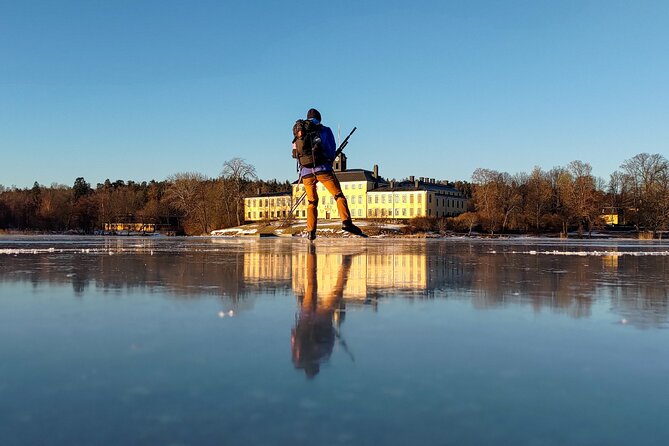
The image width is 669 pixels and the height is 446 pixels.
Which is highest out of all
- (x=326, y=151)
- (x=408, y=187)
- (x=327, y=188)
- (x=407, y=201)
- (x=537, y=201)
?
(x=408, y=187)

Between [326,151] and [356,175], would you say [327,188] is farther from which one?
[356,175]

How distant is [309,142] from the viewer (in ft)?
77.4

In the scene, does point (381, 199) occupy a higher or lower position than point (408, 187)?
lower

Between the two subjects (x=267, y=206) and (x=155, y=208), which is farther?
(x=267, y=206)

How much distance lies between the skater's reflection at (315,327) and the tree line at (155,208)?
10288 cm

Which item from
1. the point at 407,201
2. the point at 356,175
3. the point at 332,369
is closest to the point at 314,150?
the point at 332,369

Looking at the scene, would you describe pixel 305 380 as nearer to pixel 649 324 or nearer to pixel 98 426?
pixel 98 426

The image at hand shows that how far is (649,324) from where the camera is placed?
6523 millimetres

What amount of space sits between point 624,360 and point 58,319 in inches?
250

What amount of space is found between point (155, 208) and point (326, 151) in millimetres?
126456

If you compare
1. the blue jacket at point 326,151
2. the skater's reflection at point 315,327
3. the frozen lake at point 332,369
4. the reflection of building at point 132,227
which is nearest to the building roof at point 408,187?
the reflection of building at point 132,227

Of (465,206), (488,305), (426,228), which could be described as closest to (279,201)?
(465,206)

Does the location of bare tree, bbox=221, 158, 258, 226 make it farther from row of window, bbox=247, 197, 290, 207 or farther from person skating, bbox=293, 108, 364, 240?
person skating, bbox=293, 108, 364, 240

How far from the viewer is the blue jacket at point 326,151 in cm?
→ 2366
